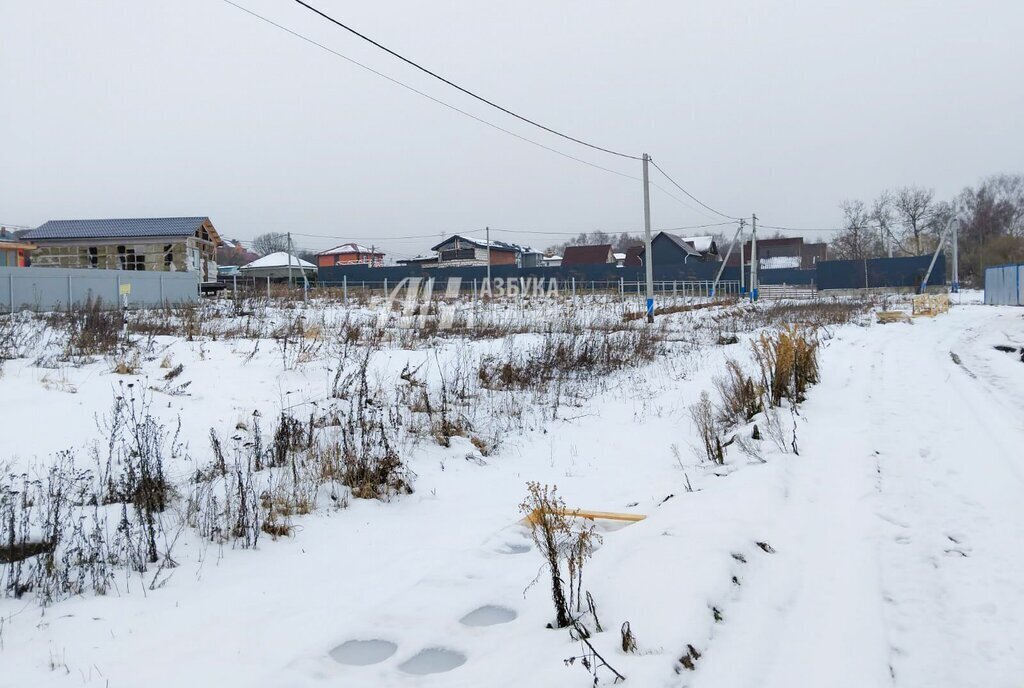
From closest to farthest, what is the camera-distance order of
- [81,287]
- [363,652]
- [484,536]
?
[363,652]
[484,536]
[81,287]

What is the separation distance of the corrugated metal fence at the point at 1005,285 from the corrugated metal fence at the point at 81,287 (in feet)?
127

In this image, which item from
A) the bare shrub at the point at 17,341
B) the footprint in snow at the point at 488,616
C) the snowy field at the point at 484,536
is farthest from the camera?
the bare shrub at the point at 17,341

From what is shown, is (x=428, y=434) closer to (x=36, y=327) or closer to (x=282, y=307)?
(x=36, y=327)

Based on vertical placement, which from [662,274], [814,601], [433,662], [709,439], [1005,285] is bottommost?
[433,662]

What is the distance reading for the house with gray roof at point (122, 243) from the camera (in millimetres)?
43062

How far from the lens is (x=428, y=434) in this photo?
7.68 metres

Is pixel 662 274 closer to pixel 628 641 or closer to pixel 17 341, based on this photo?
pixel 17 341

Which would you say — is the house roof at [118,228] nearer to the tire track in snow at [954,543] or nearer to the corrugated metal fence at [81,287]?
the corrugated metal fence at [81,287]

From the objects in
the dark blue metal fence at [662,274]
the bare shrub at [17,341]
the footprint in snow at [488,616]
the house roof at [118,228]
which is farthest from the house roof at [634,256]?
the footprint in snow at [488,616]

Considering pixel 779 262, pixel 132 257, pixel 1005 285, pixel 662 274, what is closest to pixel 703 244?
pixel 779 262

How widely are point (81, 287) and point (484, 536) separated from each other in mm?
28899

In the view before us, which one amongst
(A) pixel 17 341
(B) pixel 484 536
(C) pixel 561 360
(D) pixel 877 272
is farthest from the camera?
(D) pixel 877 272

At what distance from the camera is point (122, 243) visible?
143ft

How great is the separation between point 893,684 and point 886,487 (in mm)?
2799
